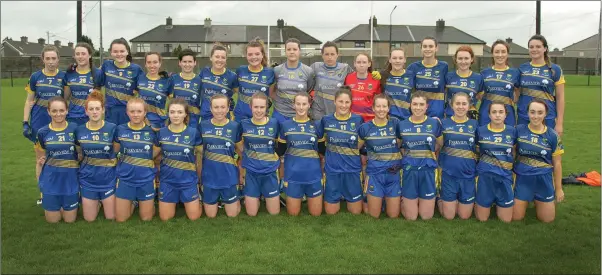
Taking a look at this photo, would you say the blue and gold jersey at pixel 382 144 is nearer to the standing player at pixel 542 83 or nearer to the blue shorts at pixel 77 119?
the standing player at pixel 542 83

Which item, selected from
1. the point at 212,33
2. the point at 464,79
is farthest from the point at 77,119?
the point at 212,33

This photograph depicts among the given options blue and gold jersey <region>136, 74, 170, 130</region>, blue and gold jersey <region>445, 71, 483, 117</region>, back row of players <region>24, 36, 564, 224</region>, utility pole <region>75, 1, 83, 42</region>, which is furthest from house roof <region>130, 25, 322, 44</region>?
back row of players <region>24, 36, 564, 224</region>

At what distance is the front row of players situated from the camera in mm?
5129

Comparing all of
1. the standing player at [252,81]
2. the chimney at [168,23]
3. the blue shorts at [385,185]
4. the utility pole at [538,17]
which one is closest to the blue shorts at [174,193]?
the standing player at [252,81]

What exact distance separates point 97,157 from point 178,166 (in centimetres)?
79

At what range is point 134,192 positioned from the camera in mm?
5195

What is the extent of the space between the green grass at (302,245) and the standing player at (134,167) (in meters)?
0.17

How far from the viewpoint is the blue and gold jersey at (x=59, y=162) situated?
202 inches

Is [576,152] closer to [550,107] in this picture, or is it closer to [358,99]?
[550,107]

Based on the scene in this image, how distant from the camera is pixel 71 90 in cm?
595

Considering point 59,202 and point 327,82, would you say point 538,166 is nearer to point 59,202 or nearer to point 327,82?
point 327,82

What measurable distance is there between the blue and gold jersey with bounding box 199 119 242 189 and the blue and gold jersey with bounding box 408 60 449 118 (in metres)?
2.17

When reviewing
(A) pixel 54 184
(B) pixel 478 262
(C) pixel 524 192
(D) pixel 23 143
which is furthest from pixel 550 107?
(D) pixel 23 143

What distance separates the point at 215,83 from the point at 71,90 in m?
1.61
